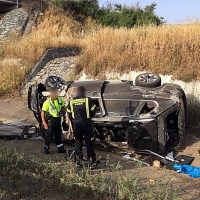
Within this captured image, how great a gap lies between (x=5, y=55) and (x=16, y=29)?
8.68 m

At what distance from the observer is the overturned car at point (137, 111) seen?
708 cm

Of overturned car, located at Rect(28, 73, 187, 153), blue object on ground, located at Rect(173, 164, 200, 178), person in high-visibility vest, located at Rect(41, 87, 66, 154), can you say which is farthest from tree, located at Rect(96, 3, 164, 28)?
blue object on ground, located at Rect(173, 164, 200, 178)

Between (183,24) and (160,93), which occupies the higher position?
(183,24)

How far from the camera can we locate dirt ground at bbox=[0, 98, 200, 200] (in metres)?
5.32

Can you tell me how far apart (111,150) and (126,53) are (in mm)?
6017

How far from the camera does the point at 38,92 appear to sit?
800 cm

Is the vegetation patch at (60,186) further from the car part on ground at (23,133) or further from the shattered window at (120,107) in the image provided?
the car part on ground at (23,133)

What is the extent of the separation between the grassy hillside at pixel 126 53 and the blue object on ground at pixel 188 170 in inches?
187

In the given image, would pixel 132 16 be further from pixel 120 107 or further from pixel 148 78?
pixel 120 107

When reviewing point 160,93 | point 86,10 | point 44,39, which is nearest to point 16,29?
point 86,10

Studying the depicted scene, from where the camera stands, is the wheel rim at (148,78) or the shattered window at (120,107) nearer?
the shattered window at (120,107)

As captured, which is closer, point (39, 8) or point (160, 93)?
point (160, 93)

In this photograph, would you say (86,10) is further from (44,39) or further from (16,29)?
(44,39)

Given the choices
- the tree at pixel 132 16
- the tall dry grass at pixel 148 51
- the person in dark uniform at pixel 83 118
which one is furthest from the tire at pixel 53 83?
the tree at pixel 132 16
